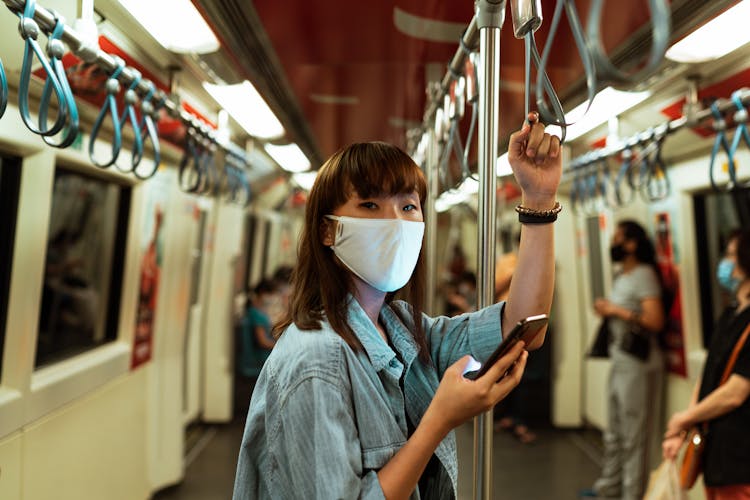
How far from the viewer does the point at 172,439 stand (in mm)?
5262

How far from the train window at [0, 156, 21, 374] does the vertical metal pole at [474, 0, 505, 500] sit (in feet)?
7.82

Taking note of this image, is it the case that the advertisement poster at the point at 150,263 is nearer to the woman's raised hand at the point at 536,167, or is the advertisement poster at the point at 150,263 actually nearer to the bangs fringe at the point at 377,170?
the bangs fringe at the point at 377,170

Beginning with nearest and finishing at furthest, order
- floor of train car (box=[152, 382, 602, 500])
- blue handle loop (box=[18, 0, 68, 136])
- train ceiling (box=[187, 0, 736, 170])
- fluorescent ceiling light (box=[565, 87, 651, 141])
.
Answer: blue handle loop (box=[18, 0, 68, 136]), train ceiling (box=[187, 0, 736, 170]), fluorescent ceiling light (box=[565, 87, 651, 141]), floor of train car (box=[152, 382, 602, 500])

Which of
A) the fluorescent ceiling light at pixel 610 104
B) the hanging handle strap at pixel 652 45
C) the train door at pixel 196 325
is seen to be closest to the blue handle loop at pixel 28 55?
the hanging handle strap at pixel 652 45

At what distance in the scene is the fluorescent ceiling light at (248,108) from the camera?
3.44m

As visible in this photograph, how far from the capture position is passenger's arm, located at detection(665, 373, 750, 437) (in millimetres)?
2889

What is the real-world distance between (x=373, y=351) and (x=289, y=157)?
5022 millimetres

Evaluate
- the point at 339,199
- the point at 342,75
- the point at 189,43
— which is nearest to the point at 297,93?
the point at 342,75

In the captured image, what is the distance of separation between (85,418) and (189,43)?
2285mm

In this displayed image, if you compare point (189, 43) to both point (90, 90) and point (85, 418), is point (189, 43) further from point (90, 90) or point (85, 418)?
point (85, 418)

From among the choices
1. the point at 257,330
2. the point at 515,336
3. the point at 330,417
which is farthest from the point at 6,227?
the point at 257,330

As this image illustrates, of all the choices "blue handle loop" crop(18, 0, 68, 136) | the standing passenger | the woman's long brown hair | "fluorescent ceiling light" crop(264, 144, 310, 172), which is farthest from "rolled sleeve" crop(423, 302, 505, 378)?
"fluorescent ceiling light" crop(264, 144, 310, 172)

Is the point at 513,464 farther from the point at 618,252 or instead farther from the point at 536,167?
the point at 536,167

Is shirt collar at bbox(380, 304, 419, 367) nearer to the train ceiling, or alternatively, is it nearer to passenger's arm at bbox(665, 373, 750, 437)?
the train ceiling
